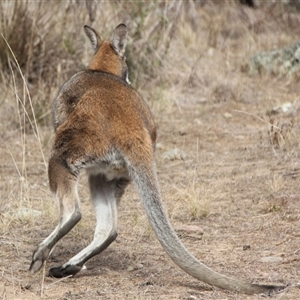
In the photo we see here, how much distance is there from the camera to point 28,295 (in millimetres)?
4168

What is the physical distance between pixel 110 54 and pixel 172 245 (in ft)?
6.29

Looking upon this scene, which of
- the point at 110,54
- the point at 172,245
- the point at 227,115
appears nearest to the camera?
the point at 172,245

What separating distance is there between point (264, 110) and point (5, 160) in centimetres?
333

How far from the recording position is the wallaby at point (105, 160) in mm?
4148

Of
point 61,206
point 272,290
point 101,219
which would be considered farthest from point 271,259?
point 61,206

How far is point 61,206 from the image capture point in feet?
14.3

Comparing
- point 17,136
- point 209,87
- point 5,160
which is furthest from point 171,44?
point 5,160

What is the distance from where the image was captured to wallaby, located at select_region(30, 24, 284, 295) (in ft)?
13.6

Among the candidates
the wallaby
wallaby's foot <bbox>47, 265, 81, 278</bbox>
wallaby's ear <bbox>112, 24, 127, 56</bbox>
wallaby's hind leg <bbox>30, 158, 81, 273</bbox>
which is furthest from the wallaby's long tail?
wallaby's ear <bbox>112, 24, 127, 56</bbox>

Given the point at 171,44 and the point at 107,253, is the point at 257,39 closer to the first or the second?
the point at 171,44

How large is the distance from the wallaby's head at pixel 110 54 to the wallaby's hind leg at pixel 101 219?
0.87m

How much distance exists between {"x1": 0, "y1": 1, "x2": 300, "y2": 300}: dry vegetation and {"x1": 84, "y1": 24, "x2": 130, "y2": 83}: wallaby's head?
673 mm

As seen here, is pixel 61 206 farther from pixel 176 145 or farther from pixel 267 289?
pixel 176 145

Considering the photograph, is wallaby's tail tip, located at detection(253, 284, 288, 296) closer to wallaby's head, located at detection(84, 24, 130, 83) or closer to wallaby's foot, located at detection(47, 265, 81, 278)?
wallaby's foot, located at detection(47, 265, 81, 278)
